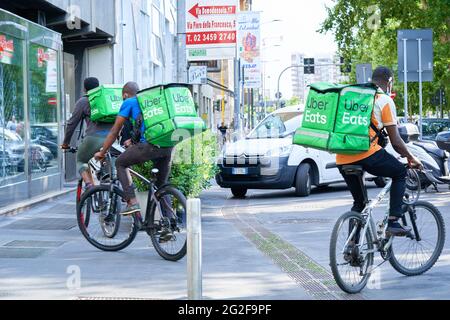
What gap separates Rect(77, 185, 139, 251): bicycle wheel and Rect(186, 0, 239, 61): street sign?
13.4 metres

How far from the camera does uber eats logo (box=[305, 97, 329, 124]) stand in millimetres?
7930

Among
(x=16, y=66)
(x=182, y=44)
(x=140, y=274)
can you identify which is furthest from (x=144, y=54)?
(x=140, y=274)

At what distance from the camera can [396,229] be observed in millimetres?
8344

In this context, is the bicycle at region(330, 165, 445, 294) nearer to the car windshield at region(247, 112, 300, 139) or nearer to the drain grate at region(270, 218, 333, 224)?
the drain grate at region(270, 218, 333, 224)

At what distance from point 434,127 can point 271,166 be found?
635 inches

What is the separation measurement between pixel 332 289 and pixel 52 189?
34.7 ft

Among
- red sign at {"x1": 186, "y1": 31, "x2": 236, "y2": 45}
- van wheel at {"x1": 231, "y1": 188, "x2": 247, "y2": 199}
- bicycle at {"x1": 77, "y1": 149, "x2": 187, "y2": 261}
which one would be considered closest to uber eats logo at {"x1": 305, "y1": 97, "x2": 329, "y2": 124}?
bicycle at {"x1": 77, "y1": 149, "x2": 187, "y2": 261}

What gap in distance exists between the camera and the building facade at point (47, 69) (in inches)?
606

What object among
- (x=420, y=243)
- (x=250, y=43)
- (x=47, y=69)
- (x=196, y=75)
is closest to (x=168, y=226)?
(x=420, y=243)

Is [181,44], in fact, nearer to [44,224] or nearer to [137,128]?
[44,224]

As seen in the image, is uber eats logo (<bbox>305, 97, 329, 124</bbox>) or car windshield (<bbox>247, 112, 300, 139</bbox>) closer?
uber eats logo (<bbox>305, 97, 329, 124</bbox>)

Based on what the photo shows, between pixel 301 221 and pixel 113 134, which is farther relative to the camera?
pixel 301 221

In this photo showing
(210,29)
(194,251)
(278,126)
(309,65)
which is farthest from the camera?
(309,65)
